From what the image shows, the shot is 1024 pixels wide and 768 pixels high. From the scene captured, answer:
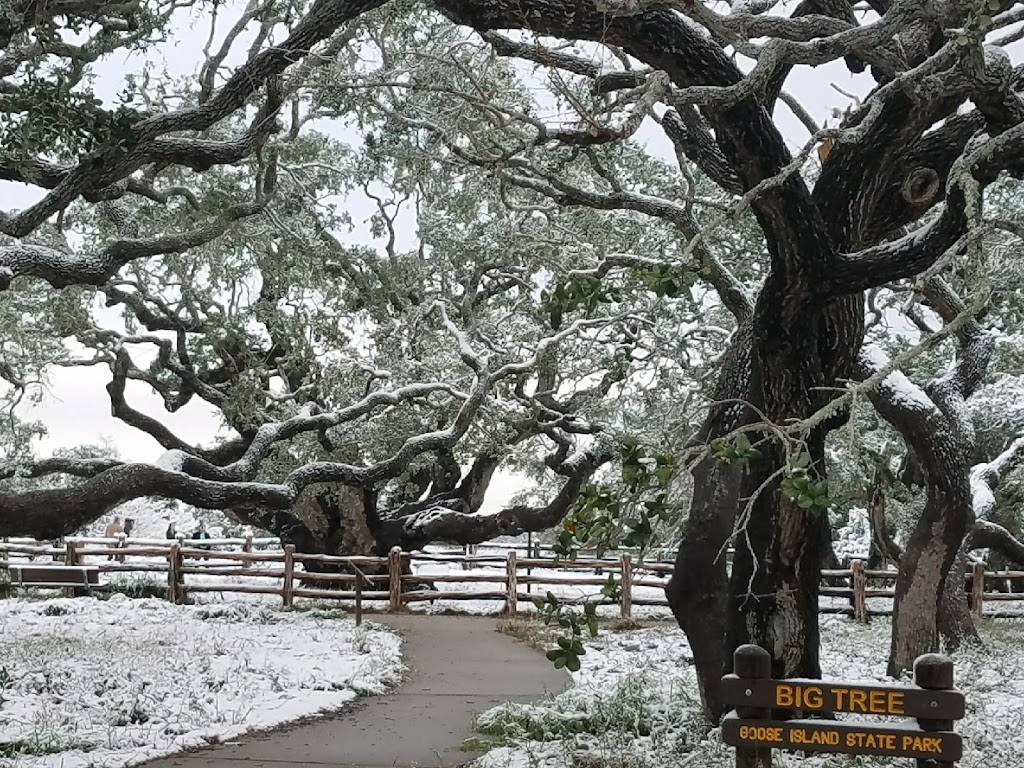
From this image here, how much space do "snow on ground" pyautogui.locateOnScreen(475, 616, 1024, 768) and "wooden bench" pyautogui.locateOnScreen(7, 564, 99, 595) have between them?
10583 millimetres

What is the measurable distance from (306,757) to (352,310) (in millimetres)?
11773

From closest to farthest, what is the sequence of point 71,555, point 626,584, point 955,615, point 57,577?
1. point 955,615
2. point 626,584
3. point 57,577
4. point 71,555

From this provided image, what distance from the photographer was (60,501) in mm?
8531

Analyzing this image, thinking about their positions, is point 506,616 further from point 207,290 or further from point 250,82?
point 250,82

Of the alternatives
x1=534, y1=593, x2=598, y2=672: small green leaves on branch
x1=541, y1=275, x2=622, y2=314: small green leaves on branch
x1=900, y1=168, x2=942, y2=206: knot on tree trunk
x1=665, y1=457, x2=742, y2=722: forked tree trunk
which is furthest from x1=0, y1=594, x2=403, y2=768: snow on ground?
x1=900, y1=168, x2=942, y2=206: knot on tree trunk

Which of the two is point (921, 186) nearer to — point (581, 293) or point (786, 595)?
point (786, 595)

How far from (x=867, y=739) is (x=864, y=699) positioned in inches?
7.4

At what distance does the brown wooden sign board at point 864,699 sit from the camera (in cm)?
470

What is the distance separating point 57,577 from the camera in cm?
1861

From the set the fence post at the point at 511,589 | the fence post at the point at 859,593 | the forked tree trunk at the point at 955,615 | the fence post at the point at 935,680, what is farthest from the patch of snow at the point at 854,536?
the fence post at the point at 935,680

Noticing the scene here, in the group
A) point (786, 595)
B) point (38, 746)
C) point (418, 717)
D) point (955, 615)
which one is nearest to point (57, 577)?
point (418, 717)

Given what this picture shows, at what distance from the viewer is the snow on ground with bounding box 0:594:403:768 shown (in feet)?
24.8

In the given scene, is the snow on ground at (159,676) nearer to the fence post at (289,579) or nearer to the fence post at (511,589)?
the fence post at (289,579)

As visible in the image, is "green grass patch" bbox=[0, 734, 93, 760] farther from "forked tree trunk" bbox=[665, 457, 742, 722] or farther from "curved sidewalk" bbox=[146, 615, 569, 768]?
"forked tree trunk" bbox=[665, 457, 742, 722]
